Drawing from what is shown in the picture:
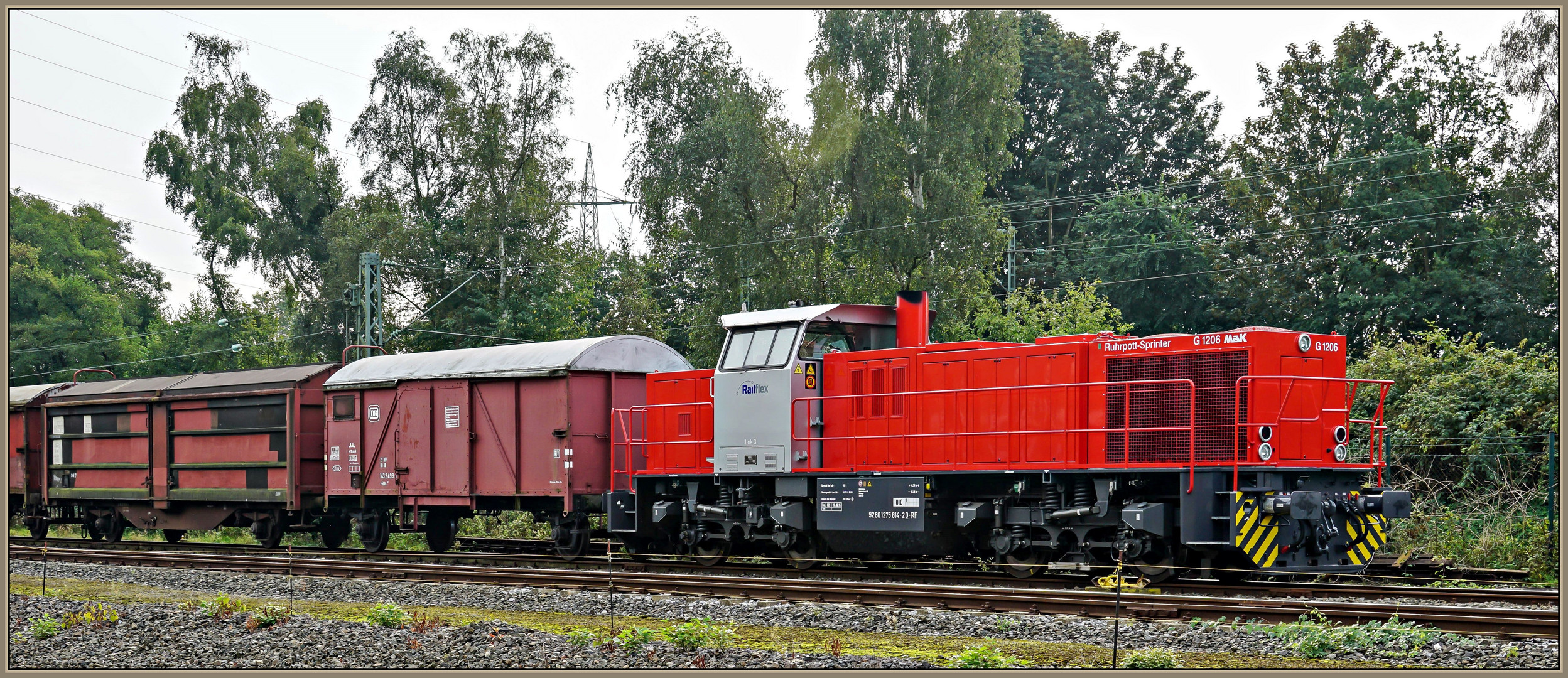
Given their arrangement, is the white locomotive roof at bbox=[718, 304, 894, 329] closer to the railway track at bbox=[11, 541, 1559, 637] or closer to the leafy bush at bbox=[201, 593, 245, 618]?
the railway track at bbox=[11, 541, 1559, 637]

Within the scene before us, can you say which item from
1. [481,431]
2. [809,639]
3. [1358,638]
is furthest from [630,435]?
[1358,638]

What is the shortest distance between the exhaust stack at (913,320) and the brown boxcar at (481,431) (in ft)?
14.2

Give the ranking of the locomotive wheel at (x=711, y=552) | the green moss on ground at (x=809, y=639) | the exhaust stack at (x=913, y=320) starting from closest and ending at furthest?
the green moss on ground at (x=809, y=639), the exhaust stack at (x=913, y=320), the locomotive wheel at (x=711, y=552)

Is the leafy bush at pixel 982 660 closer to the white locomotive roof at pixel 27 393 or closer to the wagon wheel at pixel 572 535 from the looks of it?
the wagon wheel at pixel 572 535

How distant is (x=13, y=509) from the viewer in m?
27.9

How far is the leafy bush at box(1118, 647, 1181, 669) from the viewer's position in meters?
9.08

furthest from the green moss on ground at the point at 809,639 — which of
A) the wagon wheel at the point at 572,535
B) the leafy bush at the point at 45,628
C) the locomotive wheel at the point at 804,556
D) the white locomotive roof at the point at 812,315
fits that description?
the wagon wheel at the point at 572,535

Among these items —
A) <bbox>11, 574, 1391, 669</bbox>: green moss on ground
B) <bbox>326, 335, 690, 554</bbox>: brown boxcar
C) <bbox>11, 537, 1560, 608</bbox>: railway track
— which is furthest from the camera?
<bbox>326, 335, 690, 554</bbox>: brown boxcar

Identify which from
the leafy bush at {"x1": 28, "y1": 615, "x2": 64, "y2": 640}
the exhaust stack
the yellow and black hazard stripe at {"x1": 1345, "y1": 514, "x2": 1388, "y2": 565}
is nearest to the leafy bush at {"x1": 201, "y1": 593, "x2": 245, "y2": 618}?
the leafy bush at {"x1": 28, "y1": 615, "x2": 64, "y2": 640}

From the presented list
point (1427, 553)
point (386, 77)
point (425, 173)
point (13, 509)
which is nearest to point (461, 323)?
point (425, 173)

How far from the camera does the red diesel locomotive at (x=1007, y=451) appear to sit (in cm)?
1336

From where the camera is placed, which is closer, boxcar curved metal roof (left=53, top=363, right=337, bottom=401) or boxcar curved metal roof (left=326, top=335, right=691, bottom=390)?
boxcar curved metal roof (left=326, top=335, right=691, bottom=390)

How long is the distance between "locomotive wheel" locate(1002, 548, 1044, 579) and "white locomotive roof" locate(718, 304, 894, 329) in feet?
12.1

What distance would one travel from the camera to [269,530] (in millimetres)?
22781
